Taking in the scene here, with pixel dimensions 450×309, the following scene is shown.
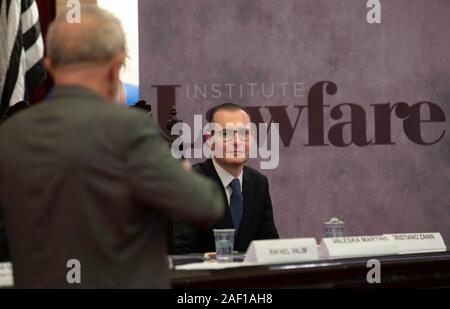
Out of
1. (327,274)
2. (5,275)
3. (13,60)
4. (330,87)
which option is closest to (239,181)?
(13,60)

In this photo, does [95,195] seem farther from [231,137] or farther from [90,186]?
[231,137]

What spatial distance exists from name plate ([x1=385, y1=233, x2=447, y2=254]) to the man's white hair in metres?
1.57

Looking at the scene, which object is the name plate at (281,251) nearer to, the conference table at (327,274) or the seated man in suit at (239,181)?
the conference table at (327,274)

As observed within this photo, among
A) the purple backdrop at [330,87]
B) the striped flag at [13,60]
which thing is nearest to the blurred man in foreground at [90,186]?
the striped flag at [13,60]

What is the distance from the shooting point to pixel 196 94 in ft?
17.8

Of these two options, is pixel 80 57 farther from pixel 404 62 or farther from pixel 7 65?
pixel 404 62

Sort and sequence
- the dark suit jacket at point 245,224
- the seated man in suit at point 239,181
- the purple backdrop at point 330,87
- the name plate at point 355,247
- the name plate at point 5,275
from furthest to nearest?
the purple backdrop at point 330,87
the seated man in suit at point 239,181
the dark suit jacket at point 245,224
the name plate at point 355,247
the name plate at point 5,275

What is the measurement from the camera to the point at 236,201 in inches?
145

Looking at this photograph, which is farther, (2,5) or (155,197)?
(2,5)

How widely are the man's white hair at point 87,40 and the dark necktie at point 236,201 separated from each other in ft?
6.89

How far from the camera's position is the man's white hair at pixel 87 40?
62.4 inches
